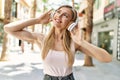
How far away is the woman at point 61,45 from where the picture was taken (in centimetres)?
249

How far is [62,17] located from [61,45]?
0.24 m

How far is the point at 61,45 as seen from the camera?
2.57 m

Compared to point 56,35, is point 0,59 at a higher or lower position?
lower

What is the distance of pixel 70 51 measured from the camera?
8.29 ft

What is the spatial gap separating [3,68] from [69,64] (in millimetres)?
12107

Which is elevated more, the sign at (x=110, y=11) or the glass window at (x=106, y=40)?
the sign at (x=110, y=11)

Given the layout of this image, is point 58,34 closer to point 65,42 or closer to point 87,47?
point 65,42

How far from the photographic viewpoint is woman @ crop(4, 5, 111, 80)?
98.0 inches

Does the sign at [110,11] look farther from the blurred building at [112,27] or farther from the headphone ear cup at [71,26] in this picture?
the headphone ear cup at [71,26]

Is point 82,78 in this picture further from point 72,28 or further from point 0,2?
point 0,2

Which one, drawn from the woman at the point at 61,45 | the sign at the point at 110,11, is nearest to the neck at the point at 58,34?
the woman at the point at 61,45

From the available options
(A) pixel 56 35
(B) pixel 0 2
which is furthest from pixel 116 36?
(A) pixel 56 35

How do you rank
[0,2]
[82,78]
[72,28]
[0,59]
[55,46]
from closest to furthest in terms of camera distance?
[72,28], [55,46], [82,78], [0,59], [0,2]

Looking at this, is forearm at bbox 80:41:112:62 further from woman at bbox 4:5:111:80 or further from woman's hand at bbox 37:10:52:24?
woman's hand at bbox 37:10:52:24
